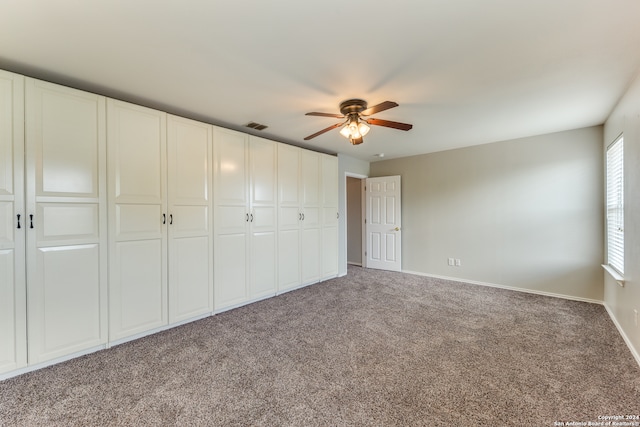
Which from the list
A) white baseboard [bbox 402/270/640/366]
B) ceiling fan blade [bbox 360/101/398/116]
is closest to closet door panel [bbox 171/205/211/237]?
ceiling fan blade [bbox 360/101/398/116]

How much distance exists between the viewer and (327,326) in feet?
9.53

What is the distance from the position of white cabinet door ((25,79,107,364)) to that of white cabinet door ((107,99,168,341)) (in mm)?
80

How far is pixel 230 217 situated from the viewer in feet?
11.0

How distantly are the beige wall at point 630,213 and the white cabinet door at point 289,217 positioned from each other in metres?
3.52

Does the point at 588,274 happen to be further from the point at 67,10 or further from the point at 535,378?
the point at 67,10

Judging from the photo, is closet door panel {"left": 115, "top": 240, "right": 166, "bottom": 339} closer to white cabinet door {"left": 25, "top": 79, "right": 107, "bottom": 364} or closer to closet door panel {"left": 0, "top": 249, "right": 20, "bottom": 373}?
white cabinet door {"left": 25, "top": 79, "right": 107, "bottom": 364}

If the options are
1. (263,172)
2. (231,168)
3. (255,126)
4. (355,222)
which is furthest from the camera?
(355,222)

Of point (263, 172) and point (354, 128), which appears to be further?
point (263, 172)

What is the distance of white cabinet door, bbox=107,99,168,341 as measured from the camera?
2.45 meters

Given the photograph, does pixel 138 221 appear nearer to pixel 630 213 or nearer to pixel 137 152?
pixel 137 152

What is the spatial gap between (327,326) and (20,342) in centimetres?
247

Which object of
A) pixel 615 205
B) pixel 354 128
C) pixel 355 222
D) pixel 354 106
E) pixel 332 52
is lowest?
pixel 355 222

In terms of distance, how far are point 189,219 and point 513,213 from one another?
4.52m

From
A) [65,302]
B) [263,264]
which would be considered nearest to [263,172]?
[263,264]
